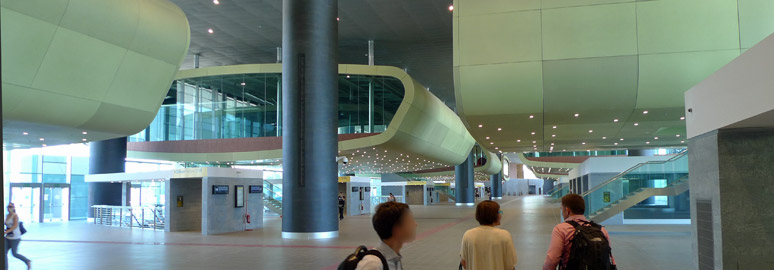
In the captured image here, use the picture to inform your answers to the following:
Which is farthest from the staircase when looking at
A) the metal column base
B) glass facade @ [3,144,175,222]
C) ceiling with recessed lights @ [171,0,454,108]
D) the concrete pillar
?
glass facade @ [3,144,175,222]

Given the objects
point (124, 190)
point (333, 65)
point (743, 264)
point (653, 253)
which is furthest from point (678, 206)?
point (124, 190)

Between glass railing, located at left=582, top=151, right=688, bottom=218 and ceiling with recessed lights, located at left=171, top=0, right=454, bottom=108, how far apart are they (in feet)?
37.9

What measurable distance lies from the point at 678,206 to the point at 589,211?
4.60 meters

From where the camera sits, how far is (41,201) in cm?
3450

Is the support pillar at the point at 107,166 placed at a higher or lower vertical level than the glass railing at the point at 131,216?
higher

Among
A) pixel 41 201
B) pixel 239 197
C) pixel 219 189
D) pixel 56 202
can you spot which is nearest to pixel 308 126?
pixel 219 189

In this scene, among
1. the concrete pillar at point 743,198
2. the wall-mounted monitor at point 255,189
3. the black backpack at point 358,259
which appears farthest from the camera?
the wall-mounted monitor at point 255,189

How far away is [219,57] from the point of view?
39.5m

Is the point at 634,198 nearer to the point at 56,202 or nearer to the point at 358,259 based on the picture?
the point at 358,259

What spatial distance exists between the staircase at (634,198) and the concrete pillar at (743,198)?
596 inches

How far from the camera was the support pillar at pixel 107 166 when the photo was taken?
109ft

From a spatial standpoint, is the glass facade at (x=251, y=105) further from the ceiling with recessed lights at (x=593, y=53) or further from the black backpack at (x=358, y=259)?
the black backpack at (x=358, y=259)

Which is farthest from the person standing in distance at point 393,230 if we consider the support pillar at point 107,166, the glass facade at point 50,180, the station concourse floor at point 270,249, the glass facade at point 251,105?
the support pillar at point 107,166

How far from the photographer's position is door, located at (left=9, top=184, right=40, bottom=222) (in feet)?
108
